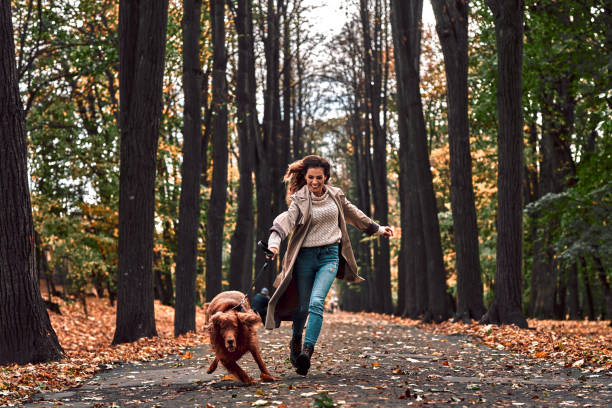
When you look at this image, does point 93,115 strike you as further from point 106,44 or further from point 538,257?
point 538,257

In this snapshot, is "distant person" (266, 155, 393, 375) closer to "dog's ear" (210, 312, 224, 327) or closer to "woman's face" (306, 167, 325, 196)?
"woman's face" (306, 167, 325, 196)

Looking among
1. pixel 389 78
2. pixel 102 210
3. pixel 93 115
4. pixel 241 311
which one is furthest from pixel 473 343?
pixel 389 78

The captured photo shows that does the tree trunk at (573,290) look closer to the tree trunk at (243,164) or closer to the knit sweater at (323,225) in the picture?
the tree trunk at (243,164)

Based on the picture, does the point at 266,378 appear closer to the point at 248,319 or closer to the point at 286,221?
the point at 248,319

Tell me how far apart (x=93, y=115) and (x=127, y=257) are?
1515 centimetres

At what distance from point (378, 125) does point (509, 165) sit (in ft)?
54.8

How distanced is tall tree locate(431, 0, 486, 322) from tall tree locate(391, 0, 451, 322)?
7.62 ft

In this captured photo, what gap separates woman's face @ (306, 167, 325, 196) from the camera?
7.97 m

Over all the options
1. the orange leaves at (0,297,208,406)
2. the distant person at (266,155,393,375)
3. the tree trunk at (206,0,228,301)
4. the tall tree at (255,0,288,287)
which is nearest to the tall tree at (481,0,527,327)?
the orange leaves at (0,297,208,406)

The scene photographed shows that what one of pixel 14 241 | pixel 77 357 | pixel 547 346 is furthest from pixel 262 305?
pixel 547 346

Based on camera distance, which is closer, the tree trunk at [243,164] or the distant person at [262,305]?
the distant person at [262,305]

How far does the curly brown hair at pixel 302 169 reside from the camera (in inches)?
319

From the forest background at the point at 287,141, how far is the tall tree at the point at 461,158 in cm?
4

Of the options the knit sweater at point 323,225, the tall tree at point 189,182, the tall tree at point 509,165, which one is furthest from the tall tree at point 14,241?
the tall tree at point 509,165
